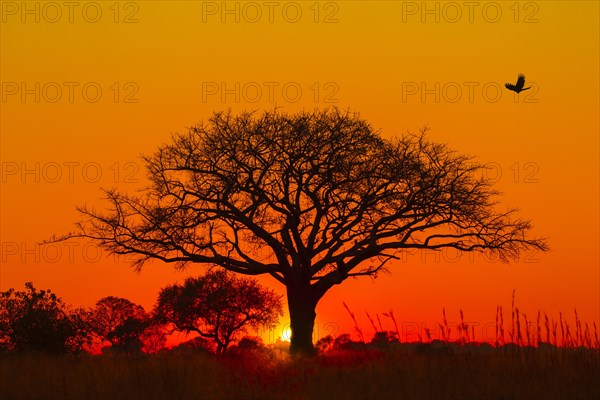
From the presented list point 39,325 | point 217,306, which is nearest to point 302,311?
point 39,325

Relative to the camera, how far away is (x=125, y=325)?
6178cm

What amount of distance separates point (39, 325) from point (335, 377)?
63.0 feet

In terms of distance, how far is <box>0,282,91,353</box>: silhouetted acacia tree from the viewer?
34469 mm

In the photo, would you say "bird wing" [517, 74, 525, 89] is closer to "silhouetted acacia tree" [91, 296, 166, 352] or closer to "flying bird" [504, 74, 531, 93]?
"flying bird" [504, 74, 531, 93]

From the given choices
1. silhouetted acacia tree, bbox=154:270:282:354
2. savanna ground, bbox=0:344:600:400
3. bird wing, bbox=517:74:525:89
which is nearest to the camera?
savanna ground, bbox=0:344:600:400

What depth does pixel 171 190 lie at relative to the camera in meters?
32.8

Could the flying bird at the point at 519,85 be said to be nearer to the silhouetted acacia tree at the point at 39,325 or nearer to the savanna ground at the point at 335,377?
the savanna ground at the point at 335,377

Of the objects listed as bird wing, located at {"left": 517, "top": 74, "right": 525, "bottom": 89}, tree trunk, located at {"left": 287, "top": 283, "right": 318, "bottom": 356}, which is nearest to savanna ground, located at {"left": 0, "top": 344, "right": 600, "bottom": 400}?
tree trunk, located at {"left": 287, "top": 283, "right": 318, "bottom": 356}

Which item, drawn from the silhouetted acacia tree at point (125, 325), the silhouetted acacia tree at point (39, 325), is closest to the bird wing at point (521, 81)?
the silhouetted acacia tree at point (39, 325)

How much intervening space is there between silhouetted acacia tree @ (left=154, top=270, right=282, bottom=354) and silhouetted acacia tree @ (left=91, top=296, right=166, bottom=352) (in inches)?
89.0

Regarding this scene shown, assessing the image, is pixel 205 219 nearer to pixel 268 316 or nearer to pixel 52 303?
Answer: pixel 52 303

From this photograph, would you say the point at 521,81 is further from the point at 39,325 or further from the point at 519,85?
the point at 39,325

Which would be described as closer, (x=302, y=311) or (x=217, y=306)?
(x=302, y=311)

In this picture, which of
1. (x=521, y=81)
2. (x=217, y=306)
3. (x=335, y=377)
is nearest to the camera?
(x=335, y=377)
